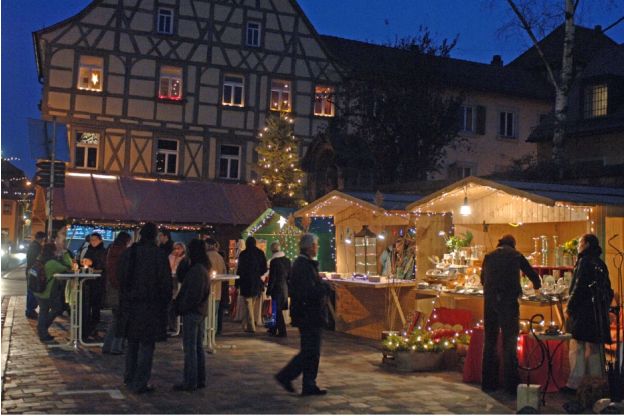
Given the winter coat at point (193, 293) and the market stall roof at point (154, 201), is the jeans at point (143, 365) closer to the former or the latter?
the winter coat at point (193, 293)

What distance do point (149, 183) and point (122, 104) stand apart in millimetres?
2766

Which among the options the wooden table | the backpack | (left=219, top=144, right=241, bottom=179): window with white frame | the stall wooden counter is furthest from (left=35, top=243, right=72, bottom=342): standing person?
(left=219, top=144, right=241, bottom=179): window with white frame

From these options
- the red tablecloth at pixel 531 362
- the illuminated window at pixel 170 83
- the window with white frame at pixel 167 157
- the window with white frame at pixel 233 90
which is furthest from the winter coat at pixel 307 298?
the window with white frame at pixel 233 90

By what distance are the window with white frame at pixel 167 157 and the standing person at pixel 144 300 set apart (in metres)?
18.9

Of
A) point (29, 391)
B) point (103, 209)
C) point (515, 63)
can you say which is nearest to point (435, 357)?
point (29, 391)

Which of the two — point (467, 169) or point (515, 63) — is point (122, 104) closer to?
point (467, 169)

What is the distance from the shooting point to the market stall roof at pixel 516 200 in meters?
9.82

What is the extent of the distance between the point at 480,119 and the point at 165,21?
40.7ft

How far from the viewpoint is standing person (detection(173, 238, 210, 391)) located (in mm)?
7617

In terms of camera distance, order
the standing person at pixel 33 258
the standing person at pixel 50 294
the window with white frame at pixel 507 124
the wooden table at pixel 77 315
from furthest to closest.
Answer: the window with white frame at pixel 507 124, the standing person at pixel 33 258, the standing person at pixel 50 294, the wooden table at pixel 77 315

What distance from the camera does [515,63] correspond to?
118 ft

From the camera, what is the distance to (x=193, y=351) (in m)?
7.64

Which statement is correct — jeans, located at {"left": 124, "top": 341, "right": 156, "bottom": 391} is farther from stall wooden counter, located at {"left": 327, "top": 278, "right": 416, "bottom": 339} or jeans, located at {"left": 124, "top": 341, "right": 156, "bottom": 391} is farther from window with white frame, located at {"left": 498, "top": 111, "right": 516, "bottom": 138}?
window with white frame, located at {"left": 498, "top": 111, "right": 516, "bottom": 138}

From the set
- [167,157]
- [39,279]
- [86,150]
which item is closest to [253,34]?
[167,157]
